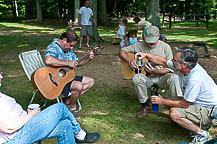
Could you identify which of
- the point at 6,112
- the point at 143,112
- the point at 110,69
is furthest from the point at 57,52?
the point at 110,69

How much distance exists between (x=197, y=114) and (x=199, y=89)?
0.33 meters

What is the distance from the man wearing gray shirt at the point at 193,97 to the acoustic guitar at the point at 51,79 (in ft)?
4.60

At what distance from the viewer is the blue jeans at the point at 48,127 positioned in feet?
7.75

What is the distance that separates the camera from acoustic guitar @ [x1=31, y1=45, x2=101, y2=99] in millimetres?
3451

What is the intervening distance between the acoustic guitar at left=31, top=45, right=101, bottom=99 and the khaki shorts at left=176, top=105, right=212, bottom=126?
1.72 m

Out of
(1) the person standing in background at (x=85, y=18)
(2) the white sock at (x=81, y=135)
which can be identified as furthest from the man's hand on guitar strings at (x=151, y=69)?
(1) the person standing in background at (x=85, y=18)

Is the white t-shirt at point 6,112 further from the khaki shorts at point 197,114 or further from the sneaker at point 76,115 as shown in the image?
the khaki shorts at point 197,114

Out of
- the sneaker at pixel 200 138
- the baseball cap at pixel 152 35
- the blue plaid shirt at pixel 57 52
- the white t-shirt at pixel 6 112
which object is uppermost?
the baseball cap at pixel 152 35

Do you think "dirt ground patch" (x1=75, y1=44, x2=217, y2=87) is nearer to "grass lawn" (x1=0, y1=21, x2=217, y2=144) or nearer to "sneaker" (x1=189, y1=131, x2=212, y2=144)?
"grass lawn" (x1=0, y1=21, x2=217, y2=144)

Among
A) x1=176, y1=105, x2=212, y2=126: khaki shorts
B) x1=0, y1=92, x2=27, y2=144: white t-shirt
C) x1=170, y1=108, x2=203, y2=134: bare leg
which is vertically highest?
x1=0, y1=92, x2=27, y2=144: white t-shirt

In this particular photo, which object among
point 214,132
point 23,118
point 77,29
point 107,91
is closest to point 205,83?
point 214,132

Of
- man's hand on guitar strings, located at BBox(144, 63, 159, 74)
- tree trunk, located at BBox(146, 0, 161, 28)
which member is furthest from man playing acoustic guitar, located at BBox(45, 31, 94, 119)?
tree trunk, located at BBox(146, 0, 161, 28)

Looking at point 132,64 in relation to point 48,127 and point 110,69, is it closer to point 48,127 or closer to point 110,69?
point 48,127

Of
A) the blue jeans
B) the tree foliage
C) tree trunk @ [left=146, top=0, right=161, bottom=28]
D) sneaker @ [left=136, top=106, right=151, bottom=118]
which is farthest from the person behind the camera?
the tree foliage
